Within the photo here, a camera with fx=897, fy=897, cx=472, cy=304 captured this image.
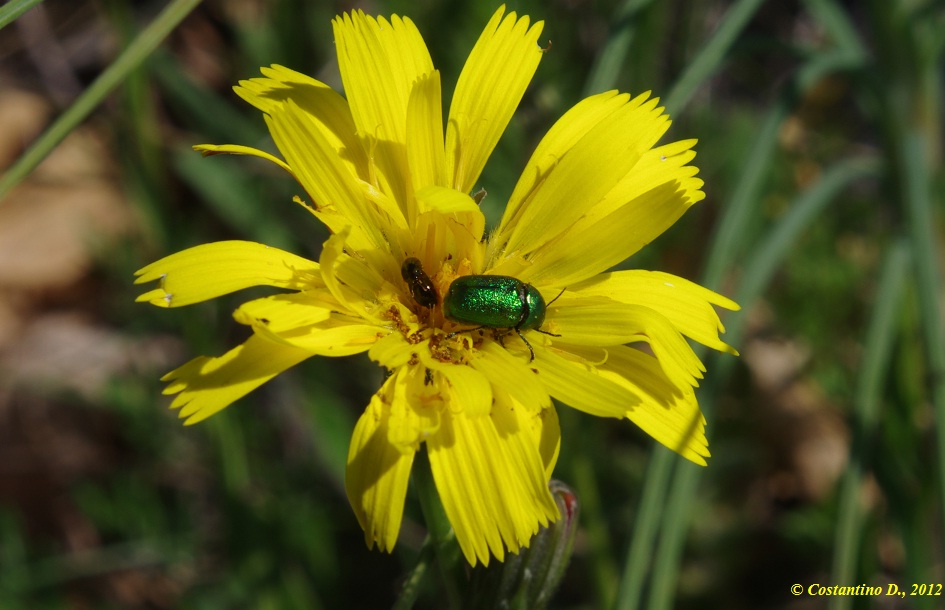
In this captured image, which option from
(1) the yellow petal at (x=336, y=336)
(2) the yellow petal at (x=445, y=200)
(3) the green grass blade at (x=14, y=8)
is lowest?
(1) the yellow petal at (x=336, y=336)

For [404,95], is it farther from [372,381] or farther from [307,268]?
[372,381]

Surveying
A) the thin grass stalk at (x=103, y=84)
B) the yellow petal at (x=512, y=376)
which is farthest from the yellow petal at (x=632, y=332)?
the thin grass stalk at (x=103, y=84)

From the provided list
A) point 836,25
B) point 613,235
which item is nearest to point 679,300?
point 613,235

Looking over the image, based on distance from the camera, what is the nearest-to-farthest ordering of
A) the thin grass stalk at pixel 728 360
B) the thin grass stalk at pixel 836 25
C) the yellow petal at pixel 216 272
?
the yellow petal at pixel 216 272 → the thin grass stalk at pixel 728 360 → the thin grass stalk at pixel 836 25

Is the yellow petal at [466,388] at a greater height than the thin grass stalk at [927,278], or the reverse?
the yellow petal at [466,388]

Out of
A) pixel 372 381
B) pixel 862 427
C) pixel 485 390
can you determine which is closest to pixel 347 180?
pixel 485 390

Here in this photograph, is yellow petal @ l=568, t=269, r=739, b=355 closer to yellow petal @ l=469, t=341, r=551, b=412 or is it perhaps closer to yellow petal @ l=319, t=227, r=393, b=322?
yellow petal @ l=469, t=341, r=551, b=412

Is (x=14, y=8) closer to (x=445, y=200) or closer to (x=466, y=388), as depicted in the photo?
(x=445, y=200)

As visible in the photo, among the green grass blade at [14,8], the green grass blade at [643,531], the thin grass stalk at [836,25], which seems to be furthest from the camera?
the thin grass stalk at [836,25]

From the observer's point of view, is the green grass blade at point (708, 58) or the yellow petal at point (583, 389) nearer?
the yellow petal at point (583, 389)

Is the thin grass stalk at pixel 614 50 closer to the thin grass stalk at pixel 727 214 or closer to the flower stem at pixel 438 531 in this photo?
the thin grass stalk at pixel 727 214
